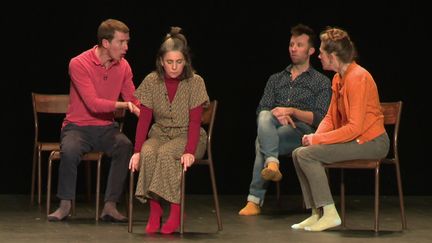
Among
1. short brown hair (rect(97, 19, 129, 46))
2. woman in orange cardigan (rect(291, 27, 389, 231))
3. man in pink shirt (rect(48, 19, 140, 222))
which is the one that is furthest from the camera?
short brown hair (rect(97, 19, 129, 46))

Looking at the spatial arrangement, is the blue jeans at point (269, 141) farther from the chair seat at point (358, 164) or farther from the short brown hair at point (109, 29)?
the short brown hair at point (109, 29)

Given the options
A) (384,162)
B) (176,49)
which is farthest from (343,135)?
(176,49)

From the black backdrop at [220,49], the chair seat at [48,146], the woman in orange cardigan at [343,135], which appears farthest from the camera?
the black backdrop at [220,49]

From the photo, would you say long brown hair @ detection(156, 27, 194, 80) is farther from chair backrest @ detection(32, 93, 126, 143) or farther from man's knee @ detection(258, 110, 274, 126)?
chair backrest @ detection(32, 93, 126, 143)

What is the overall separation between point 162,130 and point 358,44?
2.19m

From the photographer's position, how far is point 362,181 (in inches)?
298

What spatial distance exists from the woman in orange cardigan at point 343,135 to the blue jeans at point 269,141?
0.58 metres

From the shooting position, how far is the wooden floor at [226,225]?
17.6ft

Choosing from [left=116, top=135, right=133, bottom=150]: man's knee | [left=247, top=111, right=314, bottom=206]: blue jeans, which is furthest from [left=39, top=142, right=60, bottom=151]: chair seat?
[left=247, top=111, right=314, bottom=206]: blue jeans

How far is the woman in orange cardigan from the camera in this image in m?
5.61

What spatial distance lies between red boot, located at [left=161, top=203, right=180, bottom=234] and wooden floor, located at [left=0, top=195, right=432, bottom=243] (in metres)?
0.04

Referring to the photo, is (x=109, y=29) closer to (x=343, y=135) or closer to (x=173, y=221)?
(x=173, y=221)

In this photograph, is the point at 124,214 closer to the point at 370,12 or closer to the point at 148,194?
the point at 148,194

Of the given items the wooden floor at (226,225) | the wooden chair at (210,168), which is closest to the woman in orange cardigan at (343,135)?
the wooden floor at (226,225)
